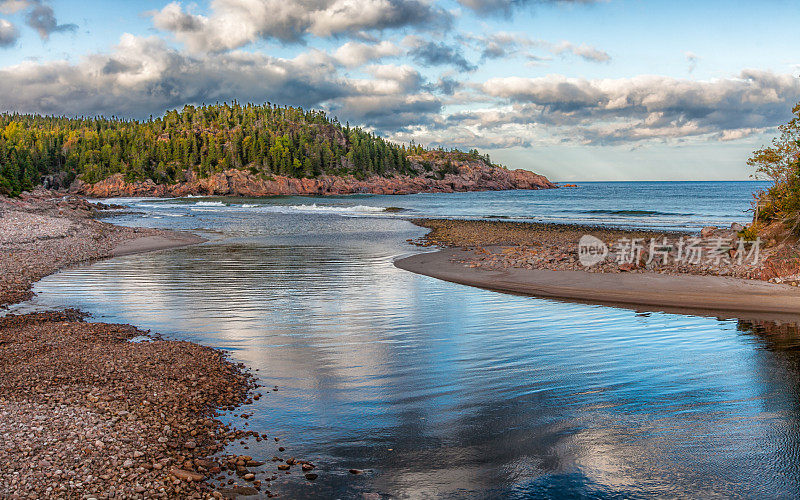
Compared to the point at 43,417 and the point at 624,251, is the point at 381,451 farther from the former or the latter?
the point at 624,251

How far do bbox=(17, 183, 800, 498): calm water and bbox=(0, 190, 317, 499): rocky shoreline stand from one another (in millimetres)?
542

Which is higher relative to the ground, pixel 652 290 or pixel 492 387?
pixel 652 290

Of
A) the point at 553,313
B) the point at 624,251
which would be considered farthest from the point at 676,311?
the point at 624,251

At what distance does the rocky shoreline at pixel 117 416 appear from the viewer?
5.58m

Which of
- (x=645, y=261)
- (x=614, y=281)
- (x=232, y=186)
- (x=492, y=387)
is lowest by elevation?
(x=492, y=387)

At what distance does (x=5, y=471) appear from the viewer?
5473 millimetres

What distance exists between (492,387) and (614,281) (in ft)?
40.3

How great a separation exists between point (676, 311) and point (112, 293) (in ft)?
61.1

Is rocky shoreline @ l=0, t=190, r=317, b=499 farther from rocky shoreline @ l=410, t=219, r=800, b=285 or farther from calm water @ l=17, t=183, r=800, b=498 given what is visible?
rocky shoreline @ l=410, t=219, r=800, b=285

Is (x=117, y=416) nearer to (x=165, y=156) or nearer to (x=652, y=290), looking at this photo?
(x=652, y=290)

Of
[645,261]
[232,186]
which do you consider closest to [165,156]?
[232,186]

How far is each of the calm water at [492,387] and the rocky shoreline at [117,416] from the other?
21.3 inches

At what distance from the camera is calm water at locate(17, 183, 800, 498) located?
6352 millimetres

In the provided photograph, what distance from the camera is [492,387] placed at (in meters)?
9.28
